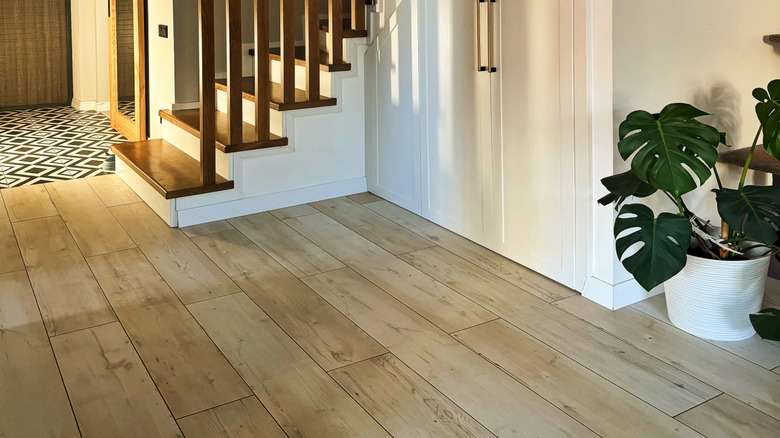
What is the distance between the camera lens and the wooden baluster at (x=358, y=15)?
13.1ft

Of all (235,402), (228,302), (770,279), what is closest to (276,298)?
(228,302)

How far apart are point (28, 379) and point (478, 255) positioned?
1850 mm

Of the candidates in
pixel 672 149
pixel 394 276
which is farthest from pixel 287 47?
pixel 672 149

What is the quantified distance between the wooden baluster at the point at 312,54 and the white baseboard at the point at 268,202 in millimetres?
514

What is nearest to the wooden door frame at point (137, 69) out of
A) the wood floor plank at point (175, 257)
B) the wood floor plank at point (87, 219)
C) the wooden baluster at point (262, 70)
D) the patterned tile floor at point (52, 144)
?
the patterned tile floor at point (52, 144)

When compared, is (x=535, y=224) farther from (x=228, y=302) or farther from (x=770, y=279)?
(x=228, y=302)

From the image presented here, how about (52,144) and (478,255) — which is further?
(52,144)

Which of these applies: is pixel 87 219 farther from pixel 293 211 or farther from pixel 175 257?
pixel 293 211

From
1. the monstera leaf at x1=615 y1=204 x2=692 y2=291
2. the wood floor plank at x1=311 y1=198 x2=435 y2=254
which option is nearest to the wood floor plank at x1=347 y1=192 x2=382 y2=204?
the wood floor plank at x1=311 y1=198 x2=435 y2=254

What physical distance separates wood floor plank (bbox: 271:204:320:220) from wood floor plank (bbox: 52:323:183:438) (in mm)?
1385

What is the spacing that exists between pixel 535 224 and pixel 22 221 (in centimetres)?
258

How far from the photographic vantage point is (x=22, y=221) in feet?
12.7

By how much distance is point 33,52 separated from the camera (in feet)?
22.4

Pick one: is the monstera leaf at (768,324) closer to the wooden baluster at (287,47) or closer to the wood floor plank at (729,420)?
the wood floor plank at (729,420)
